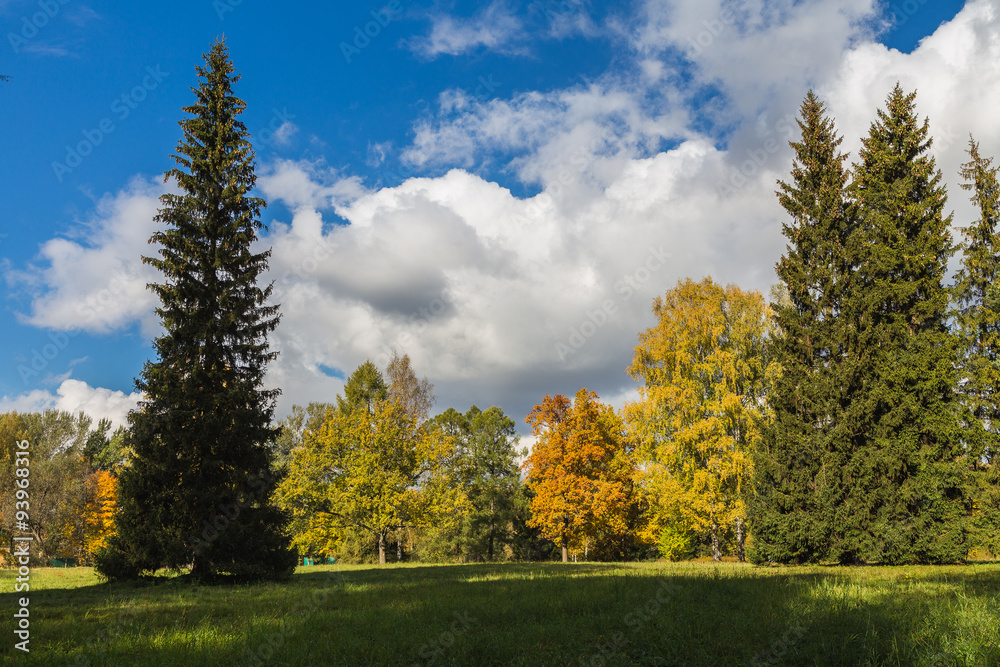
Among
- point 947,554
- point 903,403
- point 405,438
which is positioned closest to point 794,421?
point 903,403

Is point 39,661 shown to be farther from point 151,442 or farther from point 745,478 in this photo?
point 745,478

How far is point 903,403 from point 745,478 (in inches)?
364

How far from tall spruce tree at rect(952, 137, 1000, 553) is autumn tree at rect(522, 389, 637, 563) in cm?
1544

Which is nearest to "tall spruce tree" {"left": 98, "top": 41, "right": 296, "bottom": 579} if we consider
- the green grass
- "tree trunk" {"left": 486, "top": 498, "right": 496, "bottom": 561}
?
the green grass

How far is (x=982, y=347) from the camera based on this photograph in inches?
969

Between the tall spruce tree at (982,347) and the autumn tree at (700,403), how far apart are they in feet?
28.1

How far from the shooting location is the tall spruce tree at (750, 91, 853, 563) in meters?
21.3

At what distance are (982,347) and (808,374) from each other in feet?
30.2

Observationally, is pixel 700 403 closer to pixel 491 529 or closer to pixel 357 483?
pixel 357 483

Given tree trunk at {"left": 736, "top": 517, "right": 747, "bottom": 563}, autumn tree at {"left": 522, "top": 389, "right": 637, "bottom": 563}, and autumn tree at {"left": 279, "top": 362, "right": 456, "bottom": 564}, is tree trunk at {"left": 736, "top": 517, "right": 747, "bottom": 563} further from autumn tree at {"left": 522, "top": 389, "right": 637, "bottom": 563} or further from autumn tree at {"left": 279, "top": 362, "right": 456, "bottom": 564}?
autumn tree at {"left": 279, "top": 362, "right": 456, "bottom": 564}

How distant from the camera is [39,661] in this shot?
20.3 feet

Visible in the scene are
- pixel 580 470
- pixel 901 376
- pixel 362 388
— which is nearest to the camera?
pixel 901 376

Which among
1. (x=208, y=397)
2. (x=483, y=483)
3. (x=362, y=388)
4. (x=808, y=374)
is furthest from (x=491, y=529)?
(x=208, y=397)

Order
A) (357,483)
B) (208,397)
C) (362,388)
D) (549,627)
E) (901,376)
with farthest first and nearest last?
(362,388) < (357,483) < (901,376) < (208,397) < (549,627)
